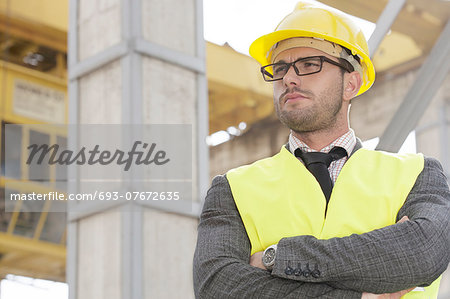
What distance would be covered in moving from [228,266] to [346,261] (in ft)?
1.50

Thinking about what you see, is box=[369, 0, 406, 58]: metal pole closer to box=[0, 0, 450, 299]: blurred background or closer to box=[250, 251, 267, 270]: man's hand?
box=[0, 0, 450, 299]: blurred background

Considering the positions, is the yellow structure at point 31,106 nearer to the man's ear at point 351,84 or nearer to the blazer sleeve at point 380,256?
the man's ear at point 351,84

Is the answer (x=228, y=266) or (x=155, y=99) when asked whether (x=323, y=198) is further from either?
(x=155, y=99)

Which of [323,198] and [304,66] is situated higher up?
[304,66]

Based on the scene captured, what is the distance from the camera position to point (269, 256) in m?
2.80

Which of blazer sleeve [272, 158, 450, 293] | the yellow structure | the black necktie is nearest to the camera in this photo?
blazer sleeve [272, 158, 450, 293]

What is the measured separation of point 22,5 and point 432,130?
36.3 feet

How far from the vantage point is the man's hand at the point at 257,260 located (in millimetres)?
2836

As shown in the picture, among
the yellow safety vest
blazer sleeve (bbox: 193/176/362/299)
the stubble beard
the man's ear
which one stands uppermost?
the man's ear

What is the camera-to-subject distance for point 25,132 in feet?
67.0

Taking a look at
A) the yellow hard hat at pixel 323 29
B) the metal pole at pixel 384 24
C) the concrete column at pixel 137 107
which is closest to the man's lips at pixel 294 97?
the yellow hard hat at pixel 323 29

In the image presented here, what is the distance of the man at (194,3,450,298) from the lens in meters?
2.69

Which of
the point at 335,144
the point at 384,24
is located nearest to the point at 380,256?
the point at 335,144

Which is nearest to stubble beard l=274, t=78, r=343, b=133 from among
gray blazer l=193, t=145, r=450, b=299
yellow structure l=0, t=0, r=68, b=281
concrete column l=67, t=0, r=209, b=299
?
gray blazer l=193, t=145, r=450, b=299
